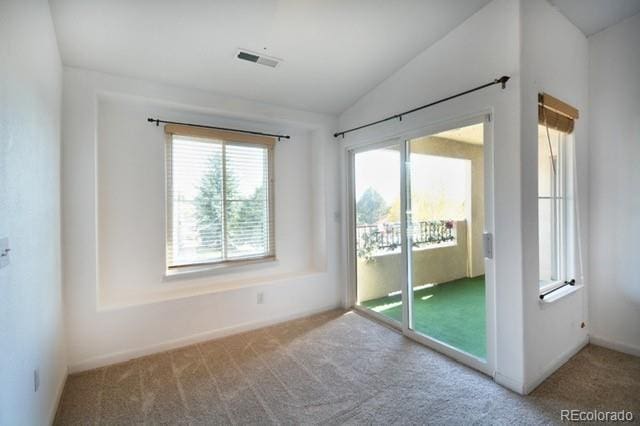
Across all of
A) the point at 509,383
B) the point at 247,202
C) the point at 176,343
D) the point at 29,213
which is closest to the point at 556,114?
the point at 509,383

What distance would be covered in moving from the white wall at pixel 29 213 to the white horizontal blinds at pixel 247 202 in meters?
1.56

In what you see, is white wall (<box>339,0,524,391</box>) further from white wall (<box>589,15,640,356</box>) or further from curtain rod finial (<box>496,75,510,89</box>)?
white wall (<box>589,15,640,356</box>)

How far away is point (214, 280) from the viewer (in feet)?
11.1

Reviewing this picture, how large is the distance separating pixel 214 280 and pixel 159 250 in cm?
67

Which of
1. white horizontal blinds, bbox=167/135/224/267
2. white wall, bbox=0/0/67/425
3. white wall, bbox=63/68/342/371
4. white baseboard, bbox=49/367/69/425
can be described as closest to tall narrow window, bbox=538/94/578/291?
white wall, bbox=63/68/342/371

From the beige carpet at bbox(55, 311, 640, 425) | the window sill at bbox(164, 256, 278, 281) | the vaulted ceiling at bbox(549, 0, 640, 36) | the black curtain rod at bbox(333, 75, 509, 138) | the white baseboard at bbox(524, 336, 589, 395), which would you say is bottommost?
the beige carpet at bbox(55, 311, 640, 425)

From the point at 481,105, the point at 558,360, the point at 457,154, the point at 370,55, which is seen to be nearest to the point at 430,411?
the point at 558,360

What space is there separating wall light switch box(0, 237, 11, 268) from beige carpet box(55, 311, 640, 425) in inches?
50.4

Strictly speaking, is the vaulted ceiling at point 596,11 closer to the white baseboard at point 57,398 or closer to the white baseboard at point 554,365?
the white baseboard at point 554,365

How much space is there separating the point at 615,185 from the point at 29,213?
4.50 m

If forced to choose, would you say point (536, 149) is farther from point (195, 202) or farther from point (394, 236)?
point (195, 202)

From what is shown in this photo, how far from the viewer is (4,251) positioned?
1267 mm

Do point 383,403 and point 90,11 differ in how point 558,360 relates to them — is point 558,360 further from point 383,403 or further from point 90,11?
point 90,11

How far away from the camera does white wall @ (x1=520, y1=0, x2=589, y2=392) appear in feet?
7.07
